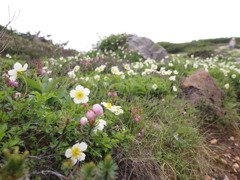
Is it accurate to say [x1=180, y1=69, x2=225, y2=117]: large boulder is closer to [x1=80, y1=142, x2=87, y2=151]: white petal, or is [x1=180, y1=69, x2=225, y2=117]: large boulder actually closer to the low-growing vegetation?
→ the low-growing vegetation

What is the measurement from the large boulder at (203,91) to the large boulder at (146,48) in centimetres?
695

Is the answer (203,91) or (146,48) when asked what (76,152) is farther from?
(146,48)

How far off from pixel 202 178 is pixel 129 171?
3.17 feet

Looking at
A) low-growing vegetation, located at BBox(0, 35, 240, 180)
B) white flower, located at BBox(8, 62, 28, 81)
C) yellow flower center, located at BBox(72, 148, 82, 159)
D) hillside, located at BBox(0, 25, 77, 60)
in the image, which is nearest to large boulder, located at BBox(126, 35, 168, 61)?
hillside, located at BBox(0, 25, 77, 60)

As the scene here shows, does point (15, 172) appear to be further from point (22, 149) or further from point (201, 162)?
point (201, 162)

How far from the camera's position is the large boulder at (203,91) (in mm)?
3584

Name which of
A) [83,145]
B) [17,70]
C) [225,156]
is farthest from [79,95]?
[225,156]

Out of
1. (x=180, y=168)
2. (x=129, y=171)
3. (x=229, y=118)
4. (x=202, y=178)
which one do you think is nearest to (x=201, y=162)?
(x=202, y=178)

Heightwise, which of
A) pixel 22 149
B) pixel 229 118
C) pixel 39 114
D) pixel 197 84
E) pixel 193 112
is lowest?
pixel 229 118

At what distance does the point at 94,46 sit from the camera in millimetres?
13305

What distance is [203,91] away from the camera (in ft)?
12.3

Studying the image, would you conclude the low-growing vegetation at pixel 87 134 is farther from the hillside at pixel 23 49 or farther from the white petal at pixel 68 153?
the hillside at pixel 23 49

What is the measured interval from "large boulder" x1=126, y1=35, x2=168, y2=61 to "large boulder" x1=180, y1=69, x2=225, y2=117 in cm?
695

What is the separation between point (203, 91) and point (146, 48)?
28.2ft
